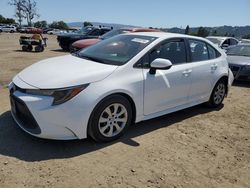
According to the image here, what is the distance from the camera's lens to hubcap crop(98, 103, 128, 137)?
13.3 ft

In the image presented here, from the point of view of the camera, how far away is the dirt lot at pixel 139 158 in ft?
10.9

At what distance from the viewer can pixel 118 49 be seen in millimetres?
4777

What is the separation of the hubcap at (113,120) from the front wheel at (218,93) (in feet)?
8.16

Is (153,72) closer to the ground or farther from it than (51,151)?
farther from it

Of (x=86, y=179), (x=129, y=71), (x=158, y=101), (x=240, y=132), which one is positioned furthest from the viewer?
(x=240, y=132)

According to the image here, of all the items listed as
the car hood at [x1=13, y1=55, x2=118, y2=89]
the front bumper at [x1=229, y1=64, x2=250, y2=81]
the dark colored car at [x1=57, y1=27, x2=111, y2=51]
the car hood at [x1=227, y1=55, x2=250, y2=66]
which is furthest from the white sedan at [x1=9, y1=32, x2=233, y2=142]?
the dark colored car at [x1=57, y1=27, x2=111, y2=51]

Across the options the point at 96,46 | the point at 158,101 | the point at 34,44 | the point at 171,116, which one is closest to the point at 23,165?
the point at 158,101

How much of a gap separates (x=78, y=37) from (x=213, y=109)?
11732 millimetres

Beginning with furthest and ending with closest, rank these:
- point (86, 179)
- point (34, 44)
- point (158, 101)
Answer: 1. point (34, 44)
2. point (158, 101)
3. point (86, 179)

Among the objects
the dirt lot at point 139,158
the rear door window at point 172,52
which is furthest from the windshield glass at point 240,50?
the rear door window at point 172,52

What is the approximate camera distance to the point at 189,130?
4.92 metres

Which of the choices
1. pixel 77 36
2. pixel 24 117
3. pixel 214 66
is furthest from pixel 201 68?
pixel 77 36

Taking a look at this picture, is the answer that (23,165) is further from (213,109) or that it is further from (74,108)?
(213,109)

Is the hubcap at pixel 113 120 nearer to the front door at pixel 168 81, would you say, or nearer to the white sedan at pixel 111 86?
the white sedan at pixel 111 86
